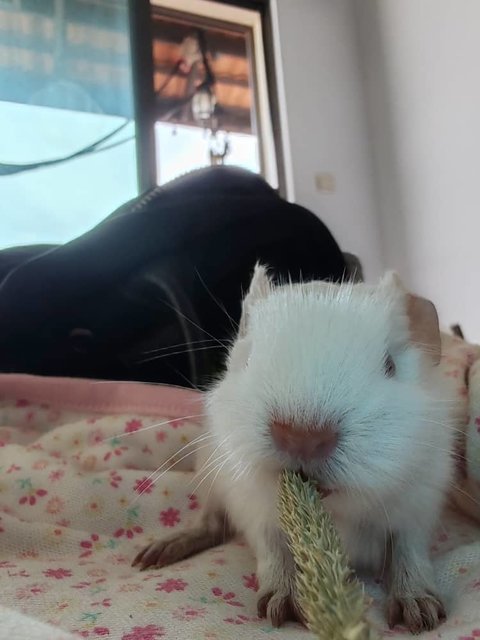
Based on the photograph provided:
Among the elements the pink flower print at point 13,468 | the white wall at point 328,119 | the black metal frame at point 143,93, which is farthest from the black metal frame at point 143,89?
the pink flower print at point 13,468

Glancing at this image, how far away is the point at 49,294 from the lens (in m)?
1.16

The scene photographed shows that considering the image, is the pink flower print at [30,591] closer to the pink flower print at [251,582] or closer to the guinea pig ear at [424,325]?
the pink flower print at [251,582]

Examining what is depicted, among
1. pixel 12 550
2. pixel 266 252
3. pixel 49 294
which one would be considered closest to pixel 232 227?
pixel 266 252

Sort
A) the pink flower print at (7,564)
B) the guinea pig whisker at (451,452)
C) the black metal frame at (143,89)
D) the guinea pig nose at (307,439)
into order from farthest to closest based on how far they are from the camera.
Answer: the black metal frame at (143,89) < the pink flower print at (7,564) < the guinea pig whisker at (451,452) < the guinea pig nose at (307,439)

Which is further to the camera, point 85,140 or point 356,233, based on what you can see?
point 356,233

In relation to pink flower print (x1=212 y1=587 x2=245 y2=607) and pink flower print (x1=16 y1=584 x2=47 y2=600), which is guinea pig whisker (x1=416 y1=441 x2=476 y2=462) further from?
pink flower print (x1=16 y1=584 x2=47 y2=600)

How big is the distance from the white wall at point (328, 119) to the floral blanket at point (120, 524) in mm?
1977

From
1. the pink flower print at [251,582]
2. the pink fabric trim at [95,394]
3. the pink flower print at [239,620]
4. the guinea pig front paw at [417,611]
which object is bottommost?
the guinea pig front paw at [417,611]

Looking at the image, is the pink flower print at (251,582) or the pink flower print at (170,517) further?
the pink flower print at (170,517)

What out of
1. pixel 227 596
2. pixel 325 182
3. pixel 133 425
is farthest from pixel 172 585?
pixel 325 182

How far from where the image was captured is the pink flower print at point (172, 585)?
0.59 m

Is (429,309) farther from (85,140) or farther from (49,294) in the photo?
(85,140)

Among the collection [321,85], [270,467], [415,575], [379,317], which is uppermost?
[321,85]

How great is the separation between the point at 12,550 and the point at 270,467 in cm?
41
